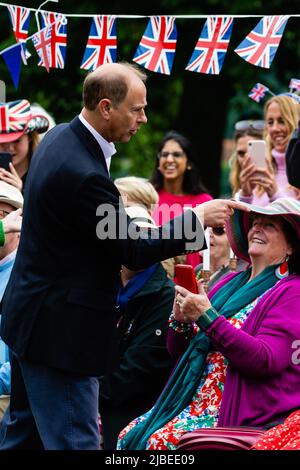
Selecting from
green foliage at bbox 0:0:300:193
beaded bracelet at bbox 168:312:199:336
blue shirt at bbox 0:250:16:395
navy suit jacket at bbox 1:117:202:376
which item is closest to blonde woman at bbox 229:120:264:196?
blue shirt at bbox 0:250:16:395

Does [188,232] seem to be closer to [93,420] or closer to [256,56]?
[93,420]

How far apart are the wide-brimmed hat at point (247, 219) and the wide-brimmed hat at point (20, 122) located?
2.00m

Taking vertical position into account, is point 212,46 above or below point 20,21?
below

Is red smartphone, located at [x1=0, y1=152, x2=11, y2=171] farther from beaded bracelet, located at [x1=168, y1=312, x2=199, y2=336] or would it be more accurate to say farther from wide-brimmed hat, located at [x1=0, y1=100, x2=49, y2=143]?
beaded bracelet, located at [x1=168, y1=312, x2=199, y2=336]

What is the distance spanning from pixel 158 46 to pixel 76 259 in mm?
2709

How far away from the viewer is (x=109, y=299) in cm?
439

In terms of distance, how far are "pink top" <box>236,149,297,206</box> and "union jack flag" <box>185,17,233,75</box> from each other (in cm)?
94

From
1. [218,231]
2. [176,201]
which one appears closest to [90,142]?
[218,231]

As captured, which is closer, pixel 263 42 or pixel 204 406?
pixel 204 406

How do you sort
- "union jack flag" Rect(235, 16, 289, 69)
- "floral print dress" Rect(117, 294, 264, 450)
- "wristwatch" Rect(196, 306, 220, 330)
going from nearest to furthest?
1. "wristwatch" Rect(196, 306, 220, 330)
2. "floral print dress" Rect(117, 294, 264, 450)
3. "union jack flag" Rect(235, 16, 289, 69)

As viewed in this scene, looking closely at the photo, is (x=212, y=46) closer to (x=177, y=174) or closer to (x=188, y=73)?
(x=177, y=174)

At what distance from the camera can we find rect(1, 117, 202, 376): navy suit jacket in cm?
430

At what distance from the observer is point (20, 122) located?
7.04 meters
